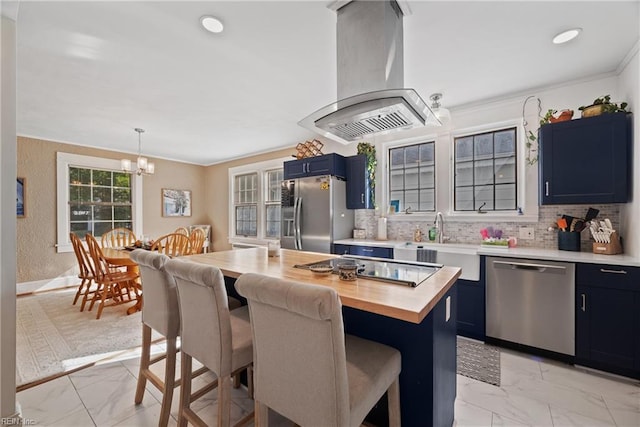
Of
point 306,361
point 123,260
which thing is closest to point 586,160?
point 306,361

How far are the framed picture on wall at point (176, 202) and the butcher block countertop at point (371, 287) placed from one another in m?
4.87

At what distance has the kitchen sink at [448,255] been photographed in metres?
2.80

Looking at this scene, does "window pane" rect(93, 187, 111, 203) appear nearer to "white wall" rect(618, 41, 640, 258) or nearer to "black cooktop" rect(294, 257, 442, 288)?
"black cooktop" rect(294, 257, 442, 288)

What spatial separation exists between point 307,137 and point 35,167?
460cm

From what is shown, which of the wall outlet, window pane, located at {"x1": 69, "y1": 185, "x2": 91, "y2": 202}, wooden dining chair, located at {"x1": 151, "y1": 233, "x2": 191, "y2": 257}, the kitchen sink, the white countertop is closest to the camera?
the white countertop

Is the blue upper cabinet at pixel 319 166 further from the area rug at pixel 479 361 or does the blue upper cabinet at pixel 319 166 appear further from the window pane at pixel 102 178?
the window pane at pixel 102 178

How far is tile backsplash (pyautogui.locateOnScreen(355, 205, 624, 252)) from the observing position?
2.72 meters

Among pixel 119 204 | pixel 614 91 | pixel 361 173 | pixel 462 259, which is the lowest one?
pixel 462 259

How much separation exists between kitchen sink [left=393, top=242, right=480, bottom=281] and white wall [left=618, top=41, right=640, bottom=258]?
1.19m

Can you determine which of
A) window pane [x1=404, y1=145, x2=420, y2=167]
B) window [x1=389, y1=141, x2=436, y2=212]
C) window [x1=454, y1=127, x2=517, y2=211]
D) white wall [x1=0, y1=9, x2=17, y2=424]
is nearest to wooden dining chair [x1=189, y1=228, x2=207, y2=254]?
white wall [x1=0, y1=9, x2=17, y2=424]

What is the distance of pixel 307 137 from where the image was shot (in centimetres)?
483

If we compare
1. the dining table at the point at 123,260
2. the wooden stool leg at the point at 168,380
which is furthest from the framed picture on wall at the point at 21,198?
the wooden stool leg at the point at 168,380

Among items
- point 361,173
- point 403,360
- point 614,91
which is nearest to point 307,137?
point 361,173

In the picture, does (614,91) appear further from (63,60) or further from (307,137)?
(63,60)
